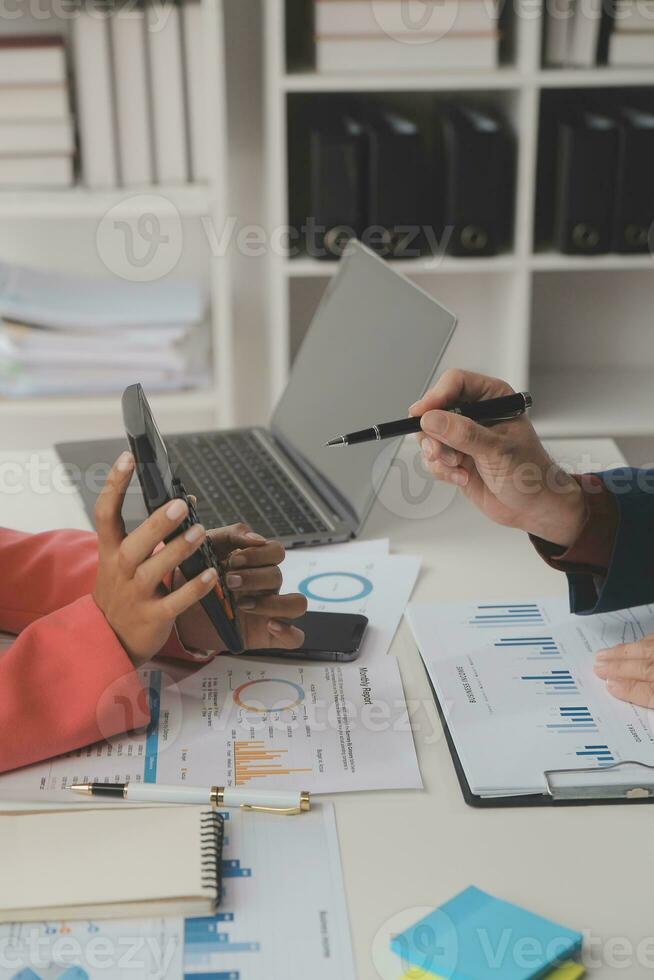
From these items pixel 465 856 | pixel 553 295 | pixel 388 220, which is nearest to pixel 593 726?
pixel 465 856

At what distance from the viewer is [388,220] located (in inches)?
78.7

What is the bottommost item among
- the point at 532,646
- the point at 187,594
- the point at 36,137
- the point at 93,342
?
the point at 93,342

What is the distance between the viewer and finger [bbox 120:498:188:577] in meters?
0.80

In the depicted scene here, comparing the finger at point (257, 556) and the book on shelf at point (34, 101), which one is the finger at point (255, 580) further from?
the book on shelf at point (34, 101)

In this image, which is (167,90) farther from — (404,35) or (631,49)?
(631,49)

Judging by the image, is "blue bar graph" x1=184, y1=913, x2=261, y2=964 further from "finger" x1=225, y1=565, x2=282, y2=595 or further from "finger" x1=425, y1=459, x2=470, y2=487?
"finger" x1=425, y1=459, x2=470, y2=487

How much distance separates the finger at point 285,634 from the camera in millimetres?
922

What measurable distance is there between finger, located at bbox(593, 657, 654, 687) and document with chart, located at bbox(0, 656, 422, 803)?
0.16 metres

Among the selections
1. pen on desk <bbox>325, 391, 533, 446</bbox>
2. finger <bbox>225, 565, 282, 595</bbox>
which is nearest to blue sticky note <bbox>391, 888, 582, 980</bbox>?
finger <bbox>225, 565, 282, 595</bbox>

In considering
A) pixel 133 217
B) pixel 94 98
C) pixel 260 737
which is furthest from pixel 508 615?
pixel 133 217

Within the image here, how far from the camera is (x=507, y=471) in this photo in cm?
107

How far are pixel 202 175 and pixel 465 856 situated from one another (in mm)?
1614

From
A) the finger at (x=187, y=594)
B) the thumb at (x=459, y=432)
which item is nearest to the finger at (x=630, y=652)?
the thumb at (x=459, y=432)

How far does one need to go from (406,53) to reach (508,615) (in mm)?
1282
